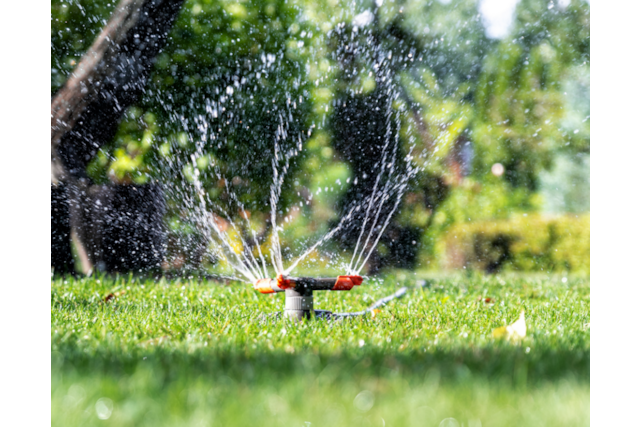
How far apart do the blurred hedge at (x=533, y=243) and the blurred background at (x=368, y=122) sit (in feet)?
0.09

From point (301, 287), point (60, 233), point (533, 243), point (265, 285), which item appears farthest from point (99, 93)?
point (533, 243)

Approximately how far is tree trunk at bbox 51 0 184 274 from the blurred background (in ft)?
2.08

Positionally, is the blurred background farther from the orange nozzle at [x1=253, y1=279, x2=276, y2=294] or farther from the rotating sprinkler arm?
the rotating sprinkler arm

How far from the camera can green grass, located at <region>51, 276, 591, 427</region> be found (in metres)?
1.37

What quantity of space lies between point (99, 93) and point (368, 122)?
448 cm

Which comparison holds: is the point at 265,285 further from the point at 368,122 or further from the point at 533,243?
the point at 533,243

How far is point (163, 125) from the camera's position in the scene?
6645mm

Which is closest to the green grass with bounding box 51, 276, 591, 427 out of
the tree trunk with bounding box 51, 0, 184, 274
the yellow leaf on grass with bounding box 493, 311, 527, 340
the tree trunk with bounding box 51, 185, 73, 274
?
the yellow leaf on grass with bounding box 493, 311, 527, 340

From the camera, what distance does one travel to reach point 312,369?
1753 mm

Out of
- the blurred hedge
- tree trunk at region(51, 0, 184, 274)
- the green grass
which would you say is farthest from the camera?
the blurred hedge

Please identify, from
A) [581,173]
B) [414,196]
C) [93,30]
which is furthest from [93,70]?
[581,173]

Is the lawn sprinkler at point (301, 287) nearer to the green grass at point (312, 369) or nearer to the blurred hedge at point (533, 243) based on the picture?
the green grass at point (312, 369)

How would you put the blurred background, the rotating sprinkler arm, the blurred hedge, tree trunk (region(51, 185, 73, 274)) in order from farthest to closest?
the blurred hedge, the blurred background, tree trunk (region(51, 185, 73, 274)), the rotating sprinkler arm

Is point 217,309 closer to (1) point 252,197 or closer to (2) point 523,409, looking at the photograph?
(2) point 523,409
